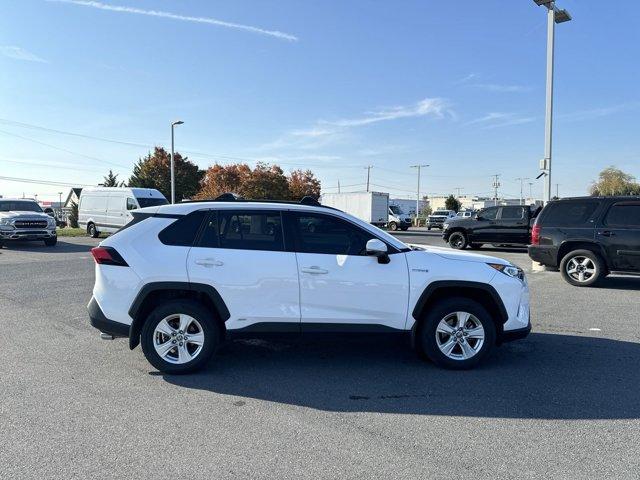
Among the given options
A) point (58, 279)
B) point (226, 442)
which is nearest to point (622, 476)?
point (226, 442)

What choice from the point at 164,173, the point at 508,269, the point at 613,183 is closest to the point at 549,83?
the point at 508,269

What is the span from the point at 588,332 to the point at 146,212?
231 inches

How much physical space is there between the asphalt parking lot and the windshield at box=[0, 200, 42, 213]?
15.6 m

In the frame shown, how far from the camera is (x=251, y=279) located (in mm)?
5016

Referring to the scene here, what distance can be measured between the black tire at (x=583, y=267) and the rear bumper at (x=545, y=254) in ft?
0.73

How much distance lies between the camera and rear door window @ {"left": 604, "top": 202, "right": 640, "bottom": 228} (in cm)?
1041

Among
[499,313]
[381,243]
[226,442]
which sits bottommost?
[226,442]

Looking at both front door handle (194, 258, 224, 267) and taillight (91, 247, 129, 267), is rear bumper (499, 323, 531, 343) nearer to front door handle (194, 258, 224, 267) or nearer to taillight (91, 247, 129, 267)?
front door handle (194, 258, 224, 267)

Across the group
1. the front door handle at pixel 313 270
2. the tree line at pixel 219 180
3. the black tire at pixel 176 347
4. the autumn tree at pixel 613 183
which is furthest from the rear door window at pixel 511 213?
the autumn tree at pixel 613 183

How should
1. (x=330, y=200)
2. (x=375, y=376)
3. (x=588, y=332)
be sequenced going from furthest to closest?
(x=330, y=200), (x=588, y=332), (x=375, y=376)

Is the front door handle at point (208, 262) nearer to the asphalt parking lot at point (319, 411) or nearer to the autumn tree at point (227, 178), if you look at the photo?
the asphalt parking lot at point (319, 411)

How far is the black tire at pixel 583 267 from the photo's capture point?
35.2 feet

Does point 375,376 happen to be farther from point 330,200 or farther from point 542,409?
point 330,200

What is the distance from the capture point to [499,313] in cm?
534
